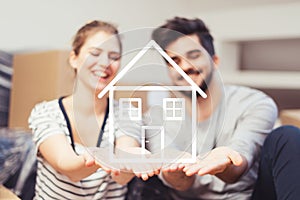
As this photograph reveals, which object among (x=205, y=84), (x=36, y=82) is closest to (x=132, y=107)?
(x=205, y=84)

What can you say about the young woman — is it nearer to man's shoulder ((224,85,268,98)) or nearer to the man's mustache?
the man's mustache

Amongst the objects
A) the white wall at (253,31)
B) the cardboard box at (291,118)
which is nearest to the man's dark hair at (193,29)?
the cardboard box at (291,118)

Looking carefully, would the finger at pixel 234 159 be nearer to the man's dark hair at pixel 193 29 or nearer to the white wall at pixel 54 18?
the man's dark hair at pixel 193 29

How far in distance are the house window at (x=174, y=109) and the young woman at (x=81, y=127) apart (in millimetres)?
63

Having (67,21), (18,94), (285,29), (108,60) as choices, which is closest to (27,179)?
(18,94)

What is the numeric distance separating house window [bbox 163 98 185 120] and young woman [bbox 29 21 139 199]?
0.06 metres

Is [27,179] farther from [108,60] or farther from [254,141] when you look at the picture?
[254,141]

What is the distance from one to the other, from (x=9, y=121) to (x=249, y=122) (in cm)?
51

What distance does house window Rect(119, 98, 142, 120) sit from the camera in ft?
1.82

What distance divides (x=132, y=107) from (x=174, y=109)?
59 millimetres

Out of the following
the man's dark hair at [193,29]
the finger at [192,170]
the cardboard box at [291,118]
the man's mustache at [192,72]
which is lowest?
the finger at [192,170]

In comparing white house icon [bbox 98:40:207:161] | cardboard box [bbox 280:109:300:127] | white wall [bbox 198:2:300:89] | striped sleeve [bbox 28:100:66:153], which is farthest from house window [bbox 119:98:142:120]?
white wall [bbox 198:2:300:89]

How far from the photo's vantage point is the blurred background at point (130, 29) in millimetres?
842

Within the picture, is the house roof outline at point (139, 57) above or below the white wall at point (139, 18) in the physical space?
below
